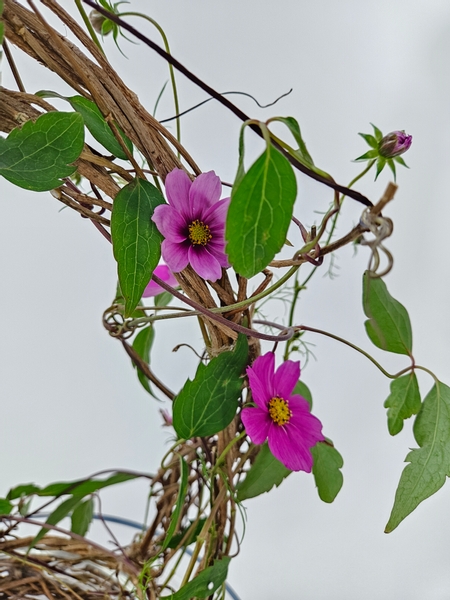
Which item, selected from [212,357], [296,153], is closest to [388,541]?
[212,357]

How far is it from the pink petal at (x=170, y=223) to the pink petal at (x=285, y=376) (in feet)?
0.43

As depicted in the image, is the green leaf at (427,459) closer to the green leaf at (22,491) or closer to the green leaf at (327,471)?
the green leaf at (327,471)

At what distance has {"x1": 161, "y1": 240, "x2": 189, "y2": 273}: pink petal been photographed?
35 centimetres

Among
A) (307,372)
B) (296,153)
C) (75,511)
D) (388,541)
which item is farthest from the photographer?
(307,372)

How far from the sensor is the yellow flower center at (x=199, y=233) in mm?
367

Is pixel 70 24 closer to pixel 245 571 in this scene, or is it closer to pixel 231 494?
pixel 231 494

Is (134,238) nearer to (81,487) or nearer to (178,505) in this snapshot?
(178,505)

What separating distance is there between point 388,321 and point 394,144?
12cm

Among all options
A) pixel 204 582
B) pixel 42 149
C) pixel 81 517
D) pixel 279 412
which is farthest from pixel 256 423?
pixel 81 517

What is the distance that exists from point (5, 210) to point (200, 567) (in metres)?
0.66

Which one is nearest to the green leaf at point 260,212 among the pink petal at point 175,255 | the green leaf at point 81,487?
the pink petal at point 175,255

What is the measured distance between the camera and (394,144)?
367 mm

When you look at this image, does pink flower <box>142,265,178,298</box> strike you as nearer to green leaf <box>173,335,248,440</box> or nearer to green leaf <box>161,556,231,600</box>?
green leaf <box>173,335,248,440</box>

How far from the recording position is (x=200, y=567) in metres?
0.47
